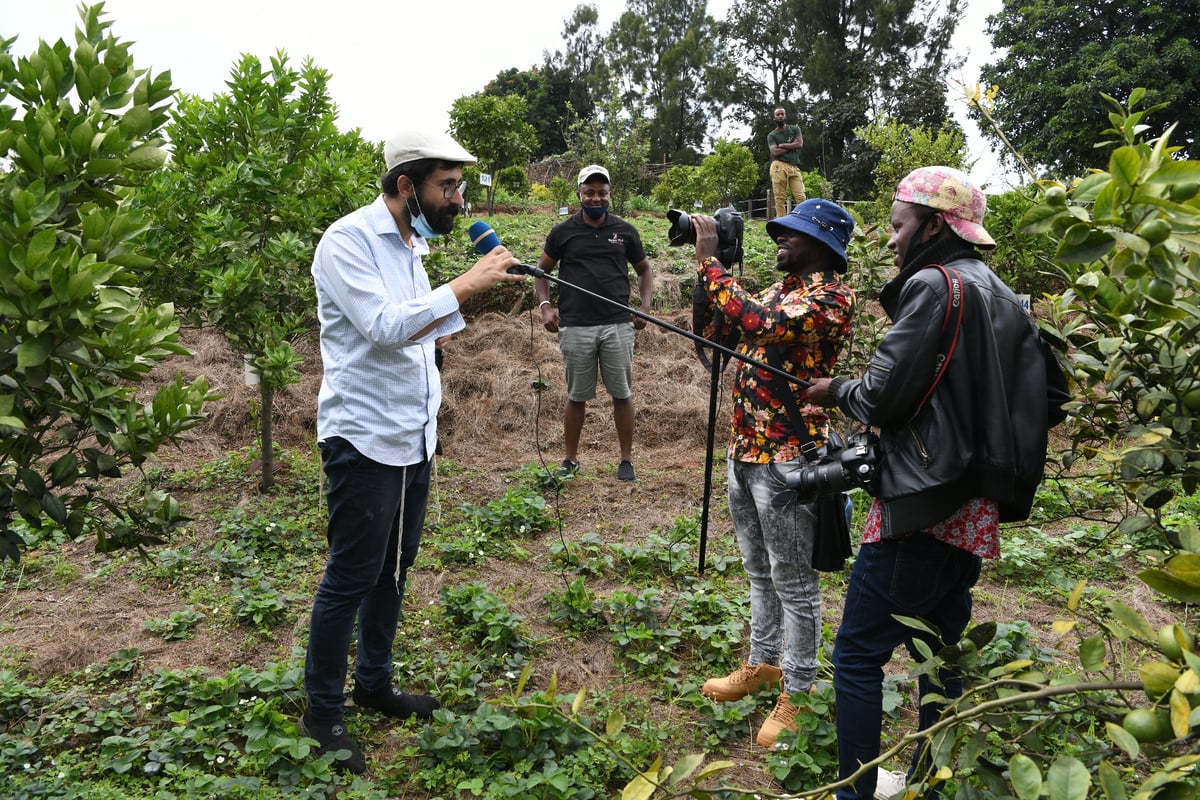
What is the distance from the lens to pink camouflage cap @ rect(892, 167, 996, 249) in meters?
2.38

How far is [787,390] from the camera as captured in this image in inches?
120

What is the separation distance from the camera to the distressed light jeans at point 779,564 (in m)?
3.05

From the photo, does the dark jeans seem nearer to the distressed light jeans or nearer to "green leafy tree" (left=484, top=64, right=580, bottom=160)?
the distressed light jeans

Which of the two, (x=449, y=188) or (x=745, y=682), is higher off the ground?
(x=449, y=188)

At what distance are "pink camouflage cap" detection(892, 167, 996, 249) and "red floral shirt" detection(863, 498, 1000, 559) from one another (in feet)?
2.38

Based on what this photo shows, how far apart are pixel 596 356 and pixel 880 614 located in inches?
154

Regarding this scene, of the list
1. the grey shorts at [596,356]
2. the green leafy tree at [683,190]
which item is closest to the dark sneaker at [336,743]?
the grey shorts at [596,356]

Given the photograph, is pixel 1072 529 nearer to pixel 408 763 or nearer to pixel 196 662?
pixel 408 763

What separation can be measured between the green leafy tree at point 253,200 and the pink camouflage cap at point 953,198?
13.3 ft

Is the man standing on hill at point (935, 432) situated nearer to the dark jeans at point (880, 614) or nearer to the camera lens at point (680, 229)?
the dark jeans at point (880, 614)

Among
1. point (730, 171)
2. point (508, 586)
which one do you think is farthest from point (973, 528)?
point (730, 171)

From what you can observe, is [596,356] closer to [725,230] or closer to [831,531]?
[725,230]

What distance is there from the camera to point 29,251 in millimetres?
1850

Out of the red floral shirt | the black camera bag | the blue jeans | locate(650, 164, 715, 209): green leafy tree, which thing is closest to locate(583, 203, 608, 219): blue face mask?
the blue jeans
